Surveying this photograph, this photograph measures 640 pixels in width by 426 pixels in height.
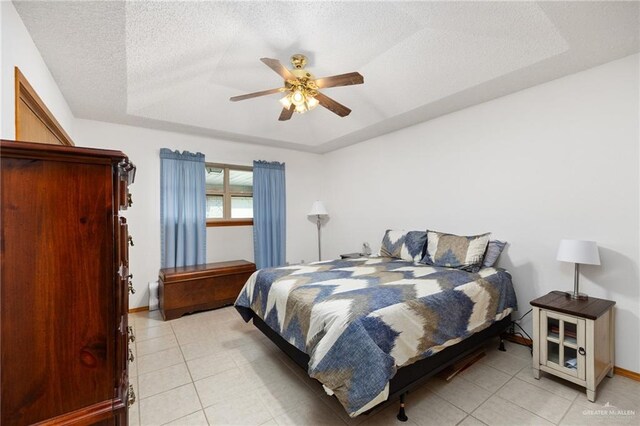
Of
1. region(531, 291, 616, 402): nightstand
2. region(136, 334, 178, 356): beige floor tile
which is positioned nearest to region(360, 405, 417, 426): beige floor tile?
region(531, 291, 616, 402): nightstand

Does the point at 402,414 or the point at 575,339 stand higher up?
the point at 575,339

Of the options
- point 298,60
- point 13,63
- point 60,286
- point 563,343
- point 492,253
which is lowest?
point 563,343

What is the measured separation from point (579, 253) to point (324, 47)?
266cm

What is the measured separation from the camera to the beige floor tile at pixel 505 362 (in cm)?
229

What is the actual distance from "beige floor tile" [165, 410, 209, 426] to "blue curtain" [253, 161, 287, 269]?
279 centimetres

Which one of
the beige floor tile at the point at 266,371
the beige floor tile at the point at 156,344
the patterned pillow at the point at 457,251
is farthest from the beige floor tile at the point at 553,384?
the beige floor tile at the point at 156,344

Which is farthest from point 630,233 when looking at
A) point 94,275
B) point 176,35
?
point 176,35

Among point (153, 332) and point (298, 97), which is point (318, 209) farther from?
point (153, 332)

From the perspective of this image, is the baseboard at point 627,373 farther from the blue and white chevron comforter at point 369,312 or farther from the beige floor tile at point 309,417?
the beige floor tile at point 309,417

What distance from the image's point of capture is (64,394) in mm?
936

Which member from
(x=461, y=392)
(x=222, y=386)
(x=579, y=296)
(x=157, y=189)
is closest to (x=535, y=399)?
(x=461, y=392)

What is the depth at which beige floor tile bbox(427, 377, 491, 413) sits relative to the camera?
6.16ft

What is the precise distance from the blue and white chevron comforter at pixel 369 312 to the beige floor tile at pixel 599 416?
A: 0.68 m

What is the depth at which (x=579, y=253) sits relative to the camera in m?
2.13
